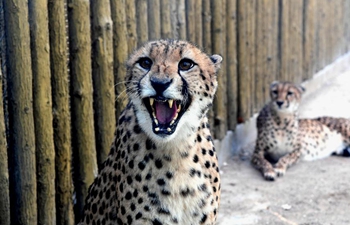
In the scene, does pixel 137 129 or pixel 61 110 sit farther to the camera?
pixel 61 110

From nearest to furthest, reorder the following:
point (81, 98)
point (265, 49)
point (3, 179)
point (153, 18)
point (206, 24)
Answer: point (3, 179)
point (81, 98)
point (153, 18)
point (206, 24)
point (265, 49)

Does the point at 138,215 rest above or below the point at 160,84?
below

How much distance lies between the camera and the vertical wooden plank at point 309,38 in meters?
7.84

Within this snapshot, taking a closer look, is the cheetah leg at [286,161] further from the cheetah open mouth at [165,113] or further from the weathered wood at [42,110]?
the cheetah open mouth at [165,113]

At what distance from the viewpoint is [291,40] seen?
7312 mm

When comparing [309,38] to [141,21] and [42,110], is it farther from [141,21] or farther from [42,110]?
[42,110]

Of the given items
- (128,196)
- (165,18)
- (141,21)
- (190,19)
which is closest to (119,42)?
(141,21)

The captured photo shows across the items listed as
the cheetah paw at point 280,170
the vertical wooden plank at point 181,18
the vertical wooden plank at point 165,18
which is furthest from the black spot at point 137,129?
the cheetah paw at point 280,170

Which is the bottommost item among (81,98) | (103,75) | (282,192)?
(282,192)

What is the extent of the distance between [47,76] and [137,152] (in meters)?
0.86

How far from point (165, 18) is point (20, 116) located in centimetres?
157

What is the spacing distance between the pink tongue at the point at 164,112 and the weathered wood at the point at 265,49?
355 centimetres

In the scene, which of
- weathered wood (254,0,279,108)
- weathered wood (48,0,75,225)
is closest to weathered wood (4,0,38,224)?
weathered wood (48,0,75,225)

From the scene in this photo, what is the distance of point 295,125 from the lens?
609 cm
